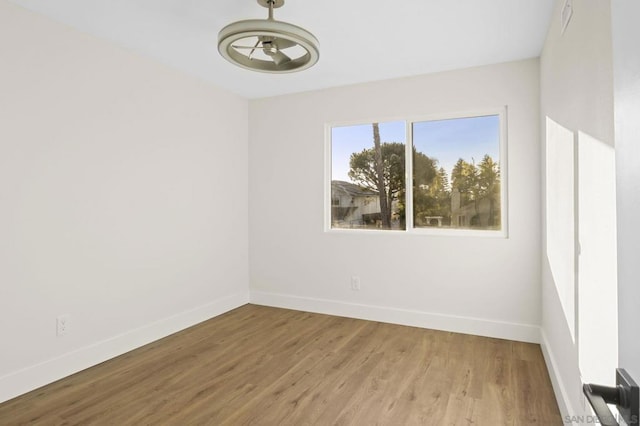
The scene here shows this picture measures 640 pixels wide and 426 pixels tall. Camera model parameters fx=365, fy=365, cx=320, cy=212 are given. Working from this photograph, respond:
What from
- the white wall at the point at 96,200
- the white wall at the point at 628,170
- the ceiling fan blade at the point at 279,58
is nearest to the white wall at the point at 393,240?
the white wall at the point at 96,200

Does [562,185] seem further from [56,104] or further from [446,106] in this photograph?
[56,104]

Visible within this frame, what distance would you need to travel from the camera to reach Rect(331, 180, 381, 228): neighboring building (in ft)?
13.2

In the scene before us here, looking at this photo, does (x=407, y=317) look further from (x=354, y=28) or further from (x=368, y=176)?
(x=354, y=28)

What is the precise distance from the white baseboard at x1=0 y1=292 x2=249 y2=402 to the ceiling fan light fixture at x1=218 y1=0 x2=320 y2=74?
94.1 inches

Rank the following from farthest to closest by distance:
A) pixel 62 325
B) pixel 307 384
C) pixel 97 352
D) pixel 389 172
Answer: pixel 389 172
pixel 97 352
pixel 62 325
pixel 307 384

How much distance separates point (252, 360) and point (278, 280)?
5.00ft

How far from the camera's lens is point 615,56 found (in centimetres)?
61

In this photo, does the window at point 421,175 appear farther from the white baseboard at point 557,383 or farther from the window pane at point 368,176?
the white baseboard at point 557,383

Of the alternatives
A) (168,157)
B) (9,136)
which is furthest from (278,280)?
(9,136)

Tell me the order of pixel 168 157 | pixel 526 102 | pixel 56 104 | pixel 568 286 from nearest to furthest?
pixel 568 286, pixel 56 104, pixel 526 102, pixel 168 157

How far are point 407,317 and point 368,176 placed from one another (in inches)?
60.7

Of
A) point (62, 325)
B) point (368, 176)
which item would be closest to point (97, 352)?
point (62, 325)

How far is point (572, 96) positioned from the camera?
181 centimetres

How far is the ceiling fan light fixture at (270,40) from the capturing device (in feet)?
6.97
